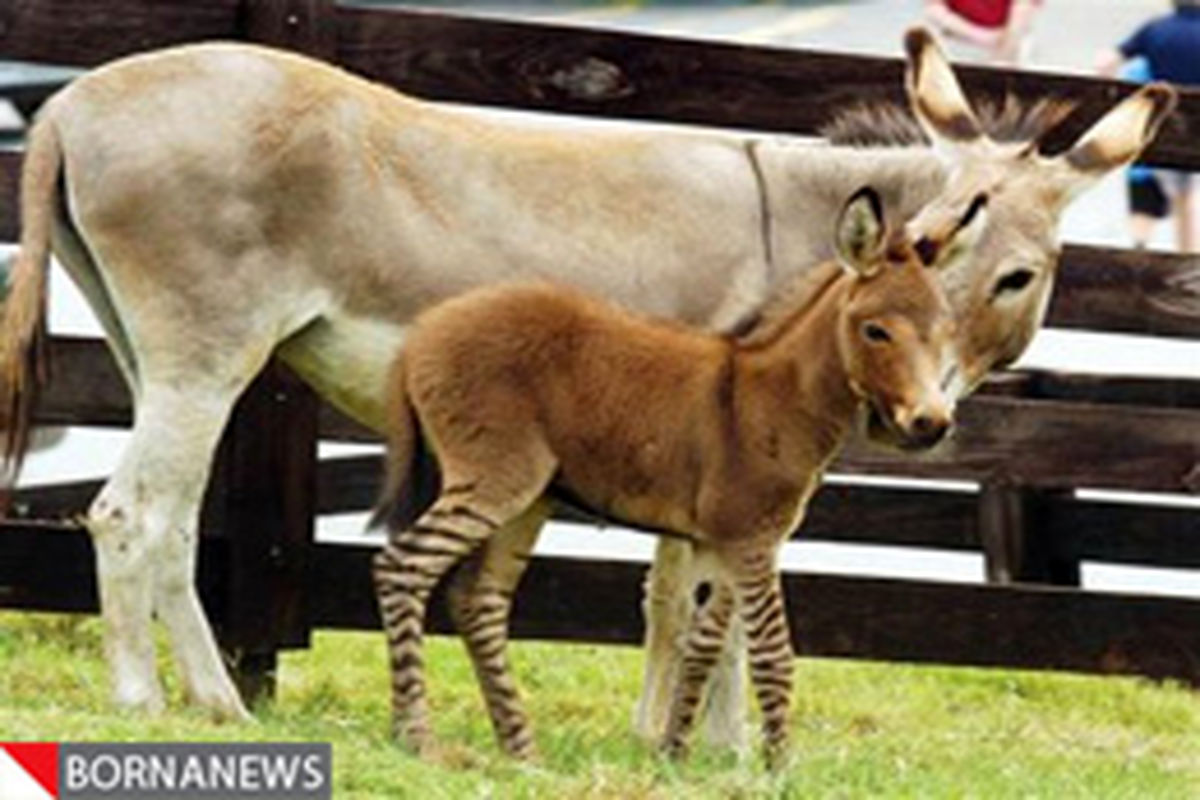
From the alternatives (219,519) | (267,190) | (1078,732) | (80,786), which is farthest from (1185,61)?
(80,786)

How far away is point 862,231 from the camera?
7539mm

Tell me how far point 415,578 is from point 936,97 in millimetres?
2110

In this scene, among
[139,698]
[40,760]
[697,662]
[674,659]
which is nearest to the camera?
[40,760]

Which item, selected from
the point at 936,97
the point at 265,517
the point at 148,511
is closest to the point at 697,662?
the point at 148,511

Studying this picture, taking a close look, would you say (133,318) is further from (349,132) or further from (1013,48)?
(1013,48)

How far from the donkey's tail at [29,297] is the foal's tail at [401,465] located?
3.06 feet

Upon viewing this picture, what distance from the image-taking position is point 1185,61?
14969 millimetres

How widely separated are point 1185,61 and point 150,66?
7886 millimetres

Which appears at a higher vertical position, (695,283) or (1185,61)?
(695,283)

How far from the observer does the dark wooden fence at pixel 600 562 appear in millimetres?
8922

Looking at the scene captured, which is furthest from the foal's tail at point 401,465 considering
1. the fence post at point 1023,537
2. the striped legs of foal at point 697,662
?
the fence post at point 1023,537

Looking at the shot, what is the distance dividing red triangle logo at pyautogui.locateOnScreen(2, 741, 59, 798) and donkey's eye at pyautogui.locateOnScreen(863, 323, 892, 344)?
208 cm

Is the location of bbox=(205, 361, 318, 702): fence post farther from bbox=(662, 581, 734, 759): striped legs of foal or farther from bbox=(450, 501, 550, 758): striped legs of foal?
bbox=(662, 581, 734, 759): striped legs of foal

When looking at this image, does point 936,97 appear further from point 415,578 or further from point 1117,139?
point 415,578
